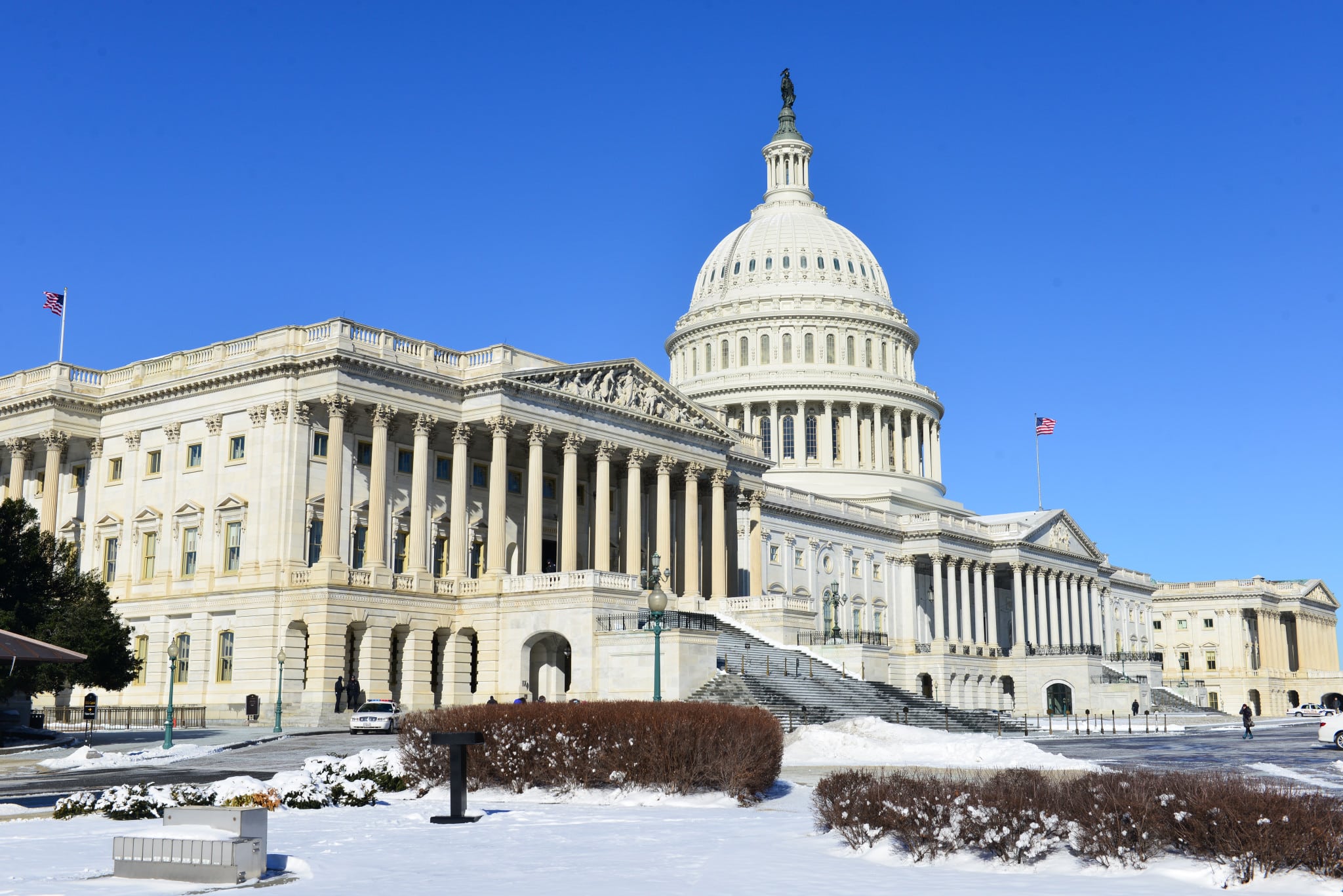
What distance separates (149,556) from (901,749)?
134ft

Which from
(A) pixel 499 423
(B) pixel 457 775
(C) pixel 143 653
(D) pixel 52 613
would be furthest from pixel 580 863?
(C) pixel 143 653

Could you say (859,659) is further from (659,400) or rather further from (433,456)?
(433,456)

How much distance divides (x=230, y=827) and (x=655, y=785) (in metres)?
11.3

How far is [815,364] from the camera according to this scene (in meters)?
133

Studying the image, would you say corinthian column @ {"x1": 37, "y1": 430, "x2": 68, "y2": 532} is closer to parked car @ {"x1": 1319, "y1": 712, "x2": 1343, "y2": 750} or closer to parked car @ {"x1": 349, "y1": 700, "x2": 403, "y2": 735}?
parked car @ {"x1": 349, "y1": 700, "x2": 403, "y2": 735}

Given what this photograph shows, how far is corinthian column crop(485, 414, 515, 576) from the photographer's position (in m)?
66.6

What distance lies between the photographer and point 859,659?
69.5m

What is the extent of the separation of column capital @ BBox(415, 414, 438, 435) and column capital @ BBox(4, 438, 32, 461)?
20.4m

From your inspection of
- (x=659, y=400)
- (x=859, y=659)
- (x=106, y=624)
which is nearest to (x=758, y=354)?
(x=659, y=400)

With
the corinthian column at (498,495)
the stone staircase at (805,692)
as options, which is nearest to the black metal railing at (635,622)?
the stone staircase at (805,692)

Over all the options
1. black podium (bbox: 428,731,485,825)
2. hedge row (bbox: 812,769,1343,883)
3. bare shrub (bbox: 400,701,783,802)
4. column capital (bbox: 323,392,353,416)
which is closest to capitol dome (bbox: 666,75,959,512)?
column capital (bbox: 323,392,353,416)

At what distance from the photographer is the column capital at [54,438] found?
227ft

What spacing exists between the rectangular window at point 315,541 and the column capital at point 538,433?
415 inches

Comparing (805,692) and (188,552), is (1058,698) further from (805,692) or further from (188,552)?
(188,552)
